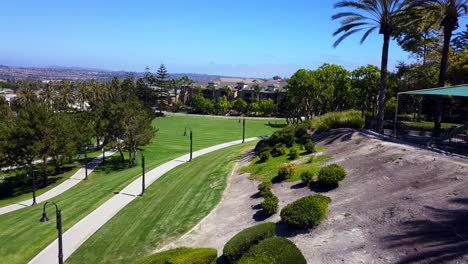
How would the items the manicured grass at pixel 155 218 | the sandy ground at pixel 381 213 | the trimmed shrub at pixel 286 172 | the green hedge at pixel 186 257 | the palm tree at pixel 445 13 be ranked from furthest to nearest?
the palm tree at pixel 445 13
the trimmed shrub at pixel 286 172
the manicured grass at pixel 155 218
the green hedge at pixel 186 257
the sandy ground at pixel 381 213

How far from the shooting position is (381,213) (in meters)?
13.9

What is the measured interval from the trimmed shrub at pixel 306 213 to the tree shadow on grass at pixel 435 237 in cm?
283

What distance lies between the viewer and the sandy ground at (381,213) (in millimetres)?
11422

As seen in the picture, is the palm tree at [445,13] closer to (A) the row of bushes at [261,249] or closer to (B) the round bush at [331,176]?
(B) the round bush at [331,176]

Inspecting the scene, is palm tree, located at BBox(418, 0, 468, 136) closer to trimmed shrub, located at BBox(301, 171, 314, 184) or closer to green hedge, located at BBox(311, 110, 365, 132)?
green hedge, located at BBox(311, 110, 365, 132)

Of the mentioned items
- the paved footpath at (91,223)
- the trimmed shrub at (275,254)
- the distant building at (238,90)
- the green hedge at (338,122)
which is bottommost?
the paved footpath at (91,223)

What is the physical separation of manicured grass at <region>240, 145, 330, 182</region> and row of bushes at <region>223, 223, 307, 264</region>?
7416 millimetres

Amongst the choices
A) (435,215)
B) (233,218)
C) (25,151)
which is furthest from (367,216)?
(25,151)

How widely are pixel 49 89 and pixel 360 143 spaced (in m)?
89.2

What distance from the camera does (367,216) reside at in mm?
14062

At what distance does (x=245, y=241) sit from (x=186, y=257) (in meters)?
2.13

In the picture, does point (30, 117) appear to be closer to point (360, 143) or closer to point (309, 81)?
point (360, 143)

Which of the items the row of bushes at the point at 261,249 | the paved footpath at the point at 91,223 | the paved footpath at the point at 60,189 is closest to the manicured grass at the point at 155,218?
the paved footpath at the point at 91,223

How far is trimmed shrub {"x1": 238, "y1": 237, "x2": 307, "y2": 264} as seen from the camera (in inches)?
435
